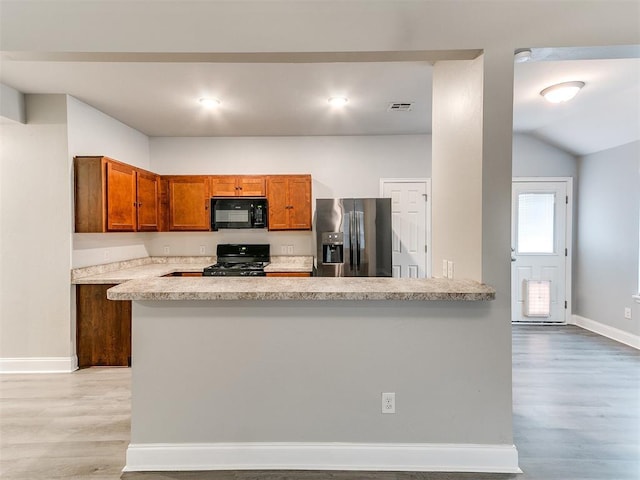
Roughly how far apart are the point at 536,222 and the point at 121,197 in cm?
545

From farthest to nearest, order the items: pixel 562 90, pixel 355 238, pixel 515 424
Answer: pixel 355 238 → pixel 562 90 → pixel 515 424

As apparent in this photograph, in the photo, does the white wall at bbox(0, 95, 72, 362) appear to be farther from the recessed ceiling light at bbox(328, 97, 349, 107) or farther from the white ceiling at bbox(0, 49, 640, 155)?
the recessed ceiling light at bbox(328, 97, 349, 107)

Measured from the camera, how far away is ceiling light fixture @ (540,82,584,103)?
288cm

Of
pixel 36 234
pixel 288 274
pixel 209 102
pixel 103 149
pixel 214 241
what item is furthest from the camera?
pixel 214 241

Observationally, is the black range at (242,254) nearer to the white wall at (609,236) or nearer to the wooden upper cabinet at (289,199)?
the wooden upper cabinet at (289,199)

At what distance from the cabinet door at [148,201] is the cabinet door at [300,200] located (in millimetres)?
1776

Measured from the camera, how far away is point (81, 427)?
2.28 m

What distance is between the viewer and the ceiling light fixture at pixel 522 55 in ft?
5.90

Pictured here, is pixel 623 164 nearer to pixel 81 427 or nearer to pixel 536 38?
pixel 536 38

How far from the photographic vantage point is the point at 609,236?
4094mm

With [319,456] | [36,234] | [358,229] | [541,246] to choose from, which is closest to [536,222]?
[541,246]

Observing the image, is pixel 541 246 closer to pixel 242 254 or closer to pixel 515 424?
pixel 515 424

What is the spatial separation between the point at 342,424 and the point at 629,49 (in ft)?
8.77

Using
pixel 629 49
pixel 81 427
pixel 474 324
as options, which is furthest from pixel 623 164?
pixel 81 427
